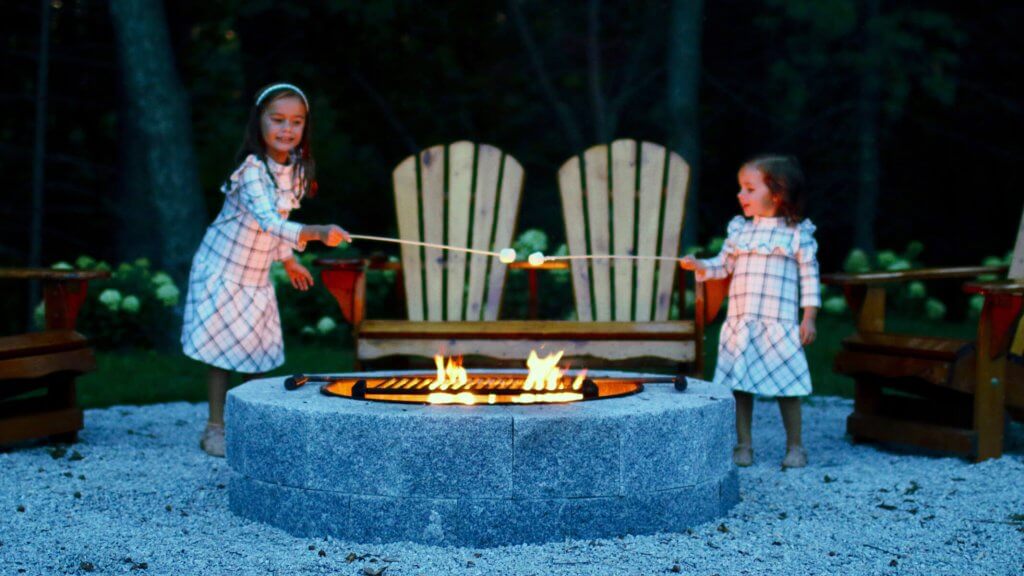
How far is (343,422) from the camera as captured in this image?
3.04m

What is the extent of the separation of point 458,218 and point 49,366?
191 cm

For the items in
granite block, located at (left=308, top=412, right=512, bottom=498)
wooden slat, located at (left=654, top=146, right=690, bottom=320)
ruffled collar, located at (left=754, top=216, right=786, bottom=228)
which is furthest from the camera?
wooden slat, located at (left=654, top=146, right=690, bottom=320)

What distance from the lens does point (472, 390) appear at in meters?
3.28

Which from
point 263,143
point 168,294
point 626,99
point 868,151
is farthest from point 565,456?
point 626,99

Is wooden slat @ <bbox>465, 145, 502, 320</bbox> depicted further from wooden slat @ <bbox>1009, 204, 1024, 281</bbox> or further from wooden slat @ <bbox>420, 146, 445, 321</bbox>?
wooden slat @ <bbox>1009, 204, 1024, 281</bbox>

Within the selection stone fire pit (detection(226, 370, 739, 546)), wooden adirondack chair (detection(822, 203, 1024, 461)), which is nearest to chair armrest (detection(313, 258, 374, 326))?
stone fire pit (detection(226, 370, 739, 546))

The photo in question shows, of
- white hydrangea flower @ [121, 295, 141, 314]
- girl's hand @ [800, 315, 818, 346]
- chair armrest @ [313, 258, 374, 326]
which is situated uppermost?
chair armrest @ [313, 258, 374, 326]

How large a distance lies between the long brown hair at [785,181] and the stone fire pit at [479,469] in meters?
1.25

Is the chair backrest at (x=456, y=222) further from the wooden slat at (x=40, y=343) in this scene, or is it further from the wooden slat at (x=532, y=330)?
the wooden slat at (x=40, y=343)

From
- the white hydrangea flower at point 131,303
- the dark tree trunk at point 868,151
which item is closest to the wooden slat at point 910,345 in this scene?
the white hydrangea flower at point 131,303

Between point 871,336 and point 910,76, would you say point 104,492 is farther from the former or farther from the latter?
point 910,76

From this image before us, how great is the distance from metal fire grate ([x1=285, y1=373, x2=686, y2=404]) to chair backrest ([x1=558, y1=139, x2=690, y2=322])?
1623 millimetres

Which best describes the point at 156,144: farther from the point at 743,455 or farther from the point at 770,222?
the point at 743,455

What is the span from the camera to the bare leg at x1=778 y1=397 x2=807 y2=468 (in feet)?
13.8
